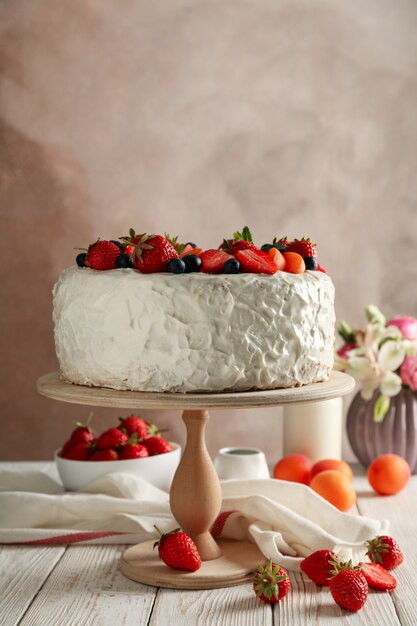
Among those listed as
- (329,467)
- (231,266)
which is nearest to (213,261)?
(231,266)

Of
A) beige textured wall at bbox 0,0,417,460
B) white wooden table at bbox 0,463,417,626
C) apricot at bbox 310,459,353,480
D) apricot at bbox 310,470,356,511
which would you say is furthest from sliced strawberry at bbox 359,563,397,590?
beige textured wall at bbox 0,0,417,460

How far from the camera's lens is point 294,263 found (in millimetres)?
1974

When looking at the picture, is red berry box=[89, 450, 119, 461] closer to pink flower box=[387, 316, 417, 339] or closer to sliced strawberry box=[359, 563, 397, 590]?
sliced strawberry box=[359, 563, 397, 590]

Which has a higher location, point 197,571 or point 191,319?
point 191,319

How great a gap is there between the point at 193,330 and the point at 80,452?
2.70 ft

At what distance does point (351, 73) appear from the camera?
3.67 metres

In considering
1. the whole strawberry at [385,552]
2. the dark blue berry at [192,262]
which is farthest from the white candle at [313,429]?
the dark blue berry at [192,262]

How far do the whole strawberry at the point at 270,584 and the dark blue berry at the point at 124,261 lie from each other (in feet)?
2.21

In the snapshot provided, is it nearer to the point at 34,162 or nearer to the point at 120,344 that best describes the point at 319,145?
the point at 34,162

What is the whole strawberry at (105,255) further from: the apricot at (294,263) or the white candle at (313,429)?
the white candle at (313,429)

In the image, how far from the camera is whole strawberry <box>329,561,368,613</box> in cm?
174

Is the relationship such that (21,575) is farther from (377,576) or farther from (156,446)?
(377,576)

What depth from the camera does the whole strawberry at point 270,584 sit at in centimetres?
179

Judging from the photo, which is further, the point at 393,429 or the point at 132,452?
the point at 393,429
